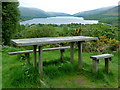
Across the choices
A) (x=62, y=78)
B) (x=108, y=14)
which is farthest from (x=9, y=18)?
(x=108, y=14)

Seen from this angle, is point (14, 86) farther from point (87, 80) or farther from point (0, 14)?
point (0, 14)

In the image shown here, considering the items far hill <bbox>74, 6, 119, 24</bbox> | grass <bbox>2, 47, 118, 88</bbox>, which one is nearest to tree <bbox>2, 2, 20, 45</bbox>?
far hill <bbox>74, 6, 119, 24</bbox>

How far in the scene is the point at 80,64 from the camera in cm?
465

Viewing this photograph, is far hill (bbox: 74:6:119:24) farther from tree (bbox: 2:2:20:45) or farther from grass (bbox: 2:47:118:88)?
tree (bbox: 2:2:20:45)

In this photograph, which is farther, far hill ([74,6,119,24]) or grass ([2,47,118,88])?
far hill ([74,6,119,24])

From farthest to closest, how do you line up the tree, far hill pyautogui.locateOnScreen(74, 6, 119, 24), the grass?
the tree
far hill pyautogui.locateOnScreen(74, 6, 119, 24)
the grass

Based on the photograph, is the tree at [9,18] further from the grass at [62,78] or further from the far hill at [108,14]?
the grass at [62,78]

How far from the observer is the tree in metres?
10.6

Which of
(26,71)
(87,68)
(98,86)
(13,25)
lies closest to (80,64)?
(87,68)

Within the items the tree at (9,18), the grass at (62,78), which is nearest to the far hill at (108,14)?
the grass at (62,78)

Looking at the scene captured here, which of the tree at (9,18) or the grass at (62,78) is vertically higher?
the tree at (9,18)

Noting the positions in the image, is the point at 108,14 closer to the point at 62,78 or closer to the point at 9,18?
the point at 62,78

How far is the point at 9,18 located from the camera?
35.2 feet

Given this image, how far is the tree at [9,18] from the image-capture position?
34.8ft
